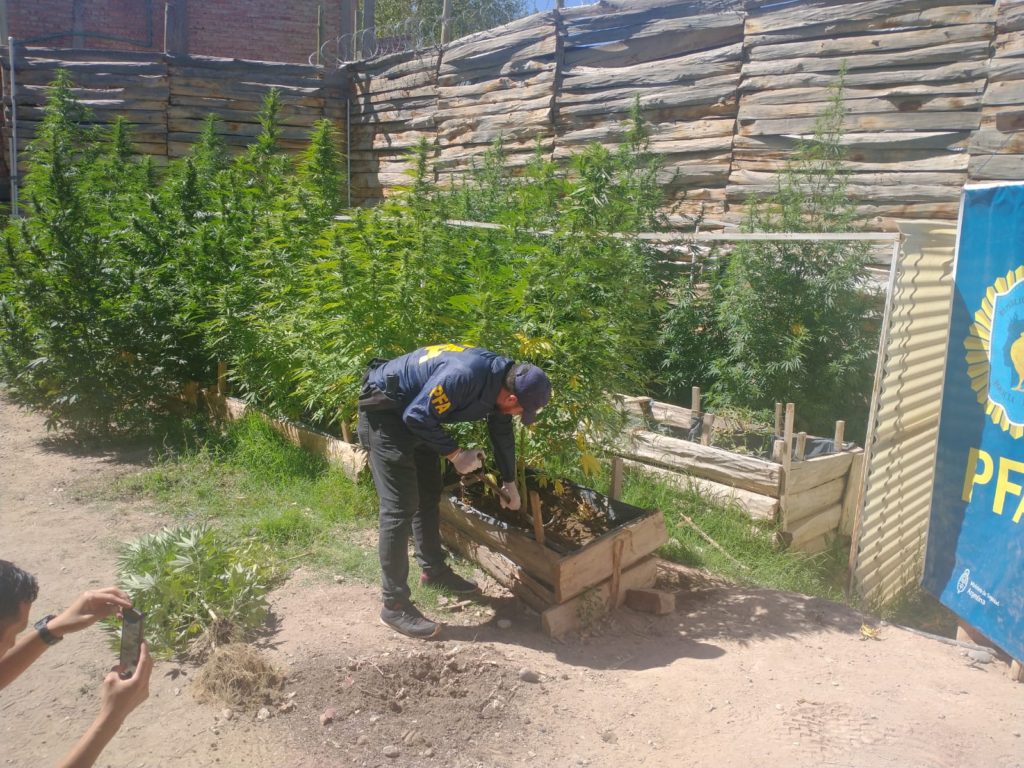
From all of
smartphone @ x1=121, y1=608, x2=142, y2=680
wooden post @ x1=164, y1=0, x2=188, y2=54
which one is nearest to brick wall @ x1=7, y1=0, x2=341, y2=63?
wooden post @ x1=164, y1=0, x2=188, y2=54

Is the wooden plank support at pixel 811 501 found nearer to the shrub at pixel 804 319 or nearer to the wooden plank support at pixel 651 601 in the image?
the shrub at pixel 804 319

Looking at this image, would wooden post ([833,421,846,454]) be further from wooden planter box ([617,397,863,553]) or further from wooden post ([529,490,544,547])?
wooden post ([529,490,544,547])

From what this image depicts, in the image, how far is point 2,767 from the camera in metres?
3.46

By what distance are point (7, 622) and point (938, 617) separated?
18.0 feet

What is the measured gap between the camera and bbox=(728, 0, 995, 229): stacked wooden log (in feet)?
24.1

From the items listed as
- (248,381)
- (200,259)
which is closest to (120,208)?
(200,259)

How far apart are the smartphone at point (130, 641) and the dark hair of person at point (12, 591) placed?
11.6 inches

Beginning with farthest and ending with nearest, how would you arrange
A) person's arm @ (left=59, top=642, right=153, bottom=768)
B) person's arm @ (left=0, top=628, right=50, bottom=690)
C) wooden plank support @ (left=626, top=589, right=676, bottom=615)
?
wooden plank support @ (left=626, top=589, right=676, bottom=615)
person's arm @ (left=0, top=628, right=50, bottom=690)
person's arm @ (left=59, top=642, right=153, bottom=768)

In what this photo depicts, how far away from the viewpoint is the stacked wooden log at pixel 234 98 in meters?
13.8

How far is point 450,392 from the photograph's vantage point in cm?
428

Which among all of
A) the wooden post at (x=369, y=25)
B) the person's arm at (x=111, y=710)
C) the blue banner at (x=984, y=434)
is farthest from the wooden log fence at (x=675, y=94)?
the person's arm at (x=111, y=710)

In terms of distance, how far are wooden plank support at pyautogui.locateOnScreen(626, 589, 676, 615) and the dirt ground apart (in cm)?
7

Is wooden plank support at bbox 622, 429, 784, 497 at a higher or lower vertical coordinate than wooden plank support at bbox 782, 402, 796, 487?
lower

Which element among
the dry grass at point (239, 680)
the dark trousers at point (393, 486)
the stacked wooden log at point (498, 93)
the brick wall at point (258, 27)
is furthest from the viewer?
the brick wall at point (258, 27)
